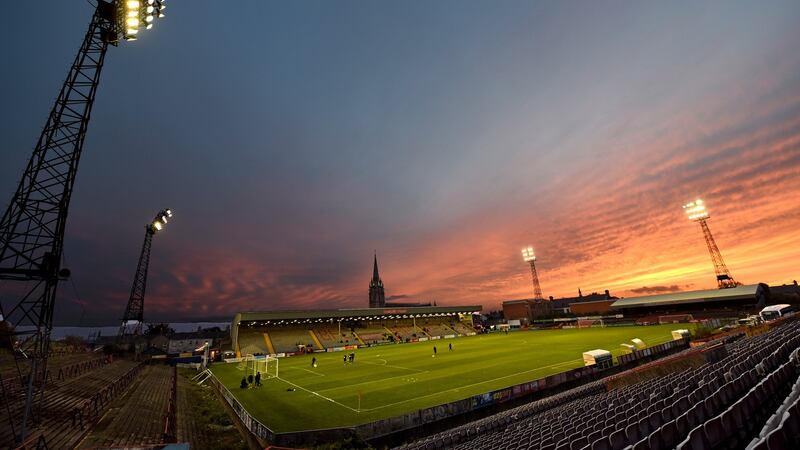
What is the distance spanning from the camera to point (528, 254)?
12044 centimetres

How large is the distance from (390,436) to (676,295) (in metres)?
101

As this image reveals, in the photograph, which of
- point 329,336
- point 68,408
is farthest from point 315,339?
point 68,408

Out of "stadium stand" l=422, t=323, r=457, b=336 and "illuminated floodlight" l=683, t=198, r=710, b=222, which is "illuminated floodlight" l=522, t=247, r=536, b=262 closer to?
"stadium stand" l=422, t=323, r=457, b=336

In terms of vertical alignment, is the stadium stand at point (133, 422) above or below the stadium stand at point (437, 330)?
below

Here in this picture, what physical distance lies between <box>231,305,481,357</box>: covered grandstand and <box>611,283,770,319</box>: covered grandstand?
46.9 metres

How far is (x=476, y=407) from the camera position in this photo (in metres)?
21.1

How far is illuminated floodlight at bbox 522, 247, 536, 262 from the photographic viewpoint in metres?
119

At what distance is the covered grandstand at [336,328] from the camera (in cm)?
6975

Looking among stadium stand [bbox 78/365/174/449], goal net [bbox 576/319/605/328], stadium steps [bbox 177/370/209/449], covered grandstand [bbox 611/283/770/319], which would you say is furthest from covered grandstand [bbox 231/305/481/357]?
covered grandstand [bbox 611/283/770/319]

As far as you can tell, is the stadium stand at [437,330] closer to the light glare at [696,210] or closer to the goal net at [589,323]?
the goal net at [589,323]

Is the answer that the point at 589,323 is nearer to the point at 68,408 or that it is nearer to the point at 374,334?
the point at 374,334

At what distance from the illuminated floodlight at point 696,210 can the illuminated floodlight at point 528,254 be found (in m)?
48.4

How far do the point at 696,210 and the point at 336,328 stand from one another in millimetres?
88529

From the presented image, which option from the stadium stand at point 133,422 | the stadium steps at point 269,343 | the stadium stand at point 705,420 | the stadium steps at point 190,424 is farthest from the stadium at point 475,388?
the stadium stand at point 133,422
